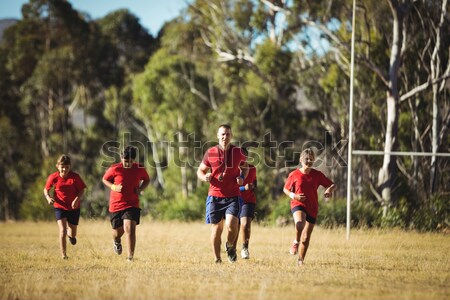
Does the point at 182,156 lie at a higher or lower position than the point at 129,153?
lower

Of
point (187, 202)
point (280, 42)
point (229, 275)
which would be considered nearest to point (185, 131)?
point (280, 42)

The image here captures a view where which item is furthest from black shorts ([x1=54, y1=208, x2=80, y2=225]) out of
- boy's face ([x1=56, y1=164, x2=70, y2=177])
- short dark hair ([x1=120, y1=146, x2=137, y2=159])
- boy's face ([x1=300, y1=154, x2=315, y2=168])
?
boy's face ([x1=300, y1=154, x2=315, y2=168])

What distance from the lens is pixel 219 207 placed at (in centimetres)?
1079

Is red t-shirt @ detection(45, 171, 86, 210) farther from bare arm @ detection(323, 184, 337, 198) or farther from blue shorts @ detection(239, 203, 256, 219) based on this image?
bare arm @ detection(323, 184, 337, 198)

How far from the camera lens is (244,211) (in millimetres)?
12375

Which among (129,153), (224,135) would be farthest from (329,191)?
(129,153)

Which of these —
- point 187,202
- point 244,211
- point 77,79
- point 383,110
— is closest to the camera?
point 244,211

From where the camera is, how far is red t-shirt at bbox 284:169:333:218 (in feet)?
35.1

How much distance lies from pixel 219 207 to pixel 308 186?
4.43 ft

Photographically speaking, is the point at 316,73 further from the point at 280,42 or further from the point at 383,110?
the point at 383,110

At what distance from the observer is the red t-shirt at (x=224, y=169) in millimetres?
10625

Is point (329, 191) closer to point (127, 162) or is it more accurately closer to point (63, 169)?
point (127, 162)

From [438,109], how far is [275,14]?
48.0ft

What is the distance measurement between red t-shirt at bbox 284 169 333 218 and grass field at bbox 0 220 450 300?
88cm
